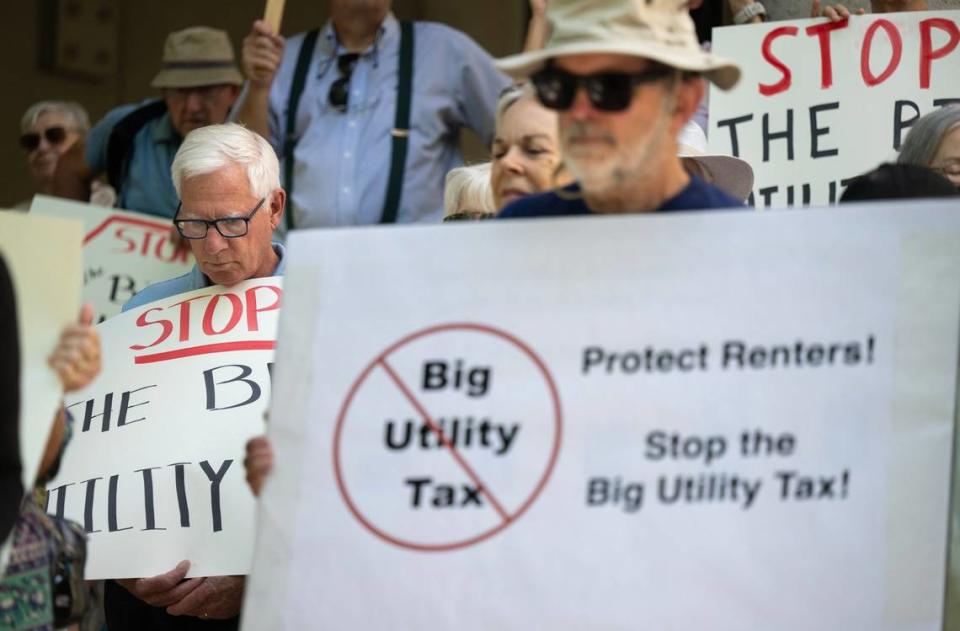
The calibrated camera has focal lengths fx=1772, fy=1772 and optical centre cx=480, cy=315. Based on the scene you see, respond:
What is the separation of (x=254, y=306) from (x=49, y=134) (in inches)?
129

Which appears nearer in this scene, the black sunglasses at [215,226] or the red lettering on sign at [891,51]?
the black sunglasses at [215,226]

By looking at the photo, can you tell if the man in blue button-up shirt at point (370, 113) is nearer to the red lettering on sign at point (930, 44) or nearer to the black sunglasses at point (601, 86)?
the red lettering on sign at point (930, 44)

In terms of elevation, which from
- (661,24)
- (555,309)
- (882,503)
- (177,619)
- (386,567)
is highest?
(661,24)

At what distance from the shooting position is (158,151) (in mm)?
6645

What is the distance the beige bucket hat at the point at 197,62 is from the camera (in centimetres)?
663

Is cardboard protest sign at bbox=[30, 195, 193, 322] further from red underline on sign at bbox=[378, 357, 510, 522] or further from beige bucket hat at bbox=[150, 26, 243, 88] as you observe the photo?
red underline on sign at bbox=[378, 357, 510, 522]

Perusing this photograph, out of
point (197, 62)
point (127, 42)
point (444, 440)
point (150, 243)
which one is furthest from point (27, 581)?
point (127, 42)

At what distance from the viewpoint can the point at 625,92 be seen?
122 inches

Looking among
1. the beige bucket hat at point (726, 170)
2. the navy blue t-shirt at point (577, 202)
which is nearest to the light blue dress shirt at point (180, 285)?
the beige bucket hat at point (726, 170)

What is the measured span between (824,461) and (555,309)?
54cm

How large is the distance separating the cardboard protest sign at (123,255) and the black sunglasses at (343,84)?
2.65 feet

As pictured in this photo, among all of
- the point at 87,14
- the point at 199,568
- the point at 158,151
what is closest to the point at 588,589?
the point at 199,568

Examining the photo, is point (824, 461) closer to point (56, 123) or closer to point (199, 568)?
point (199, 568)

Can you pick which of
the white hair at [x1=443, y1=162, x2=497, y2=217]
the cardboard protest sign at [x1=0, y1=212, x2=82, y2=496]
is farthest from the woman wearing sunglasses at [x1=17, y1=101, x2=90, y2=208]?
the cardboard protest sign at [x1=0, y1=212, x2=82, y2=496]
